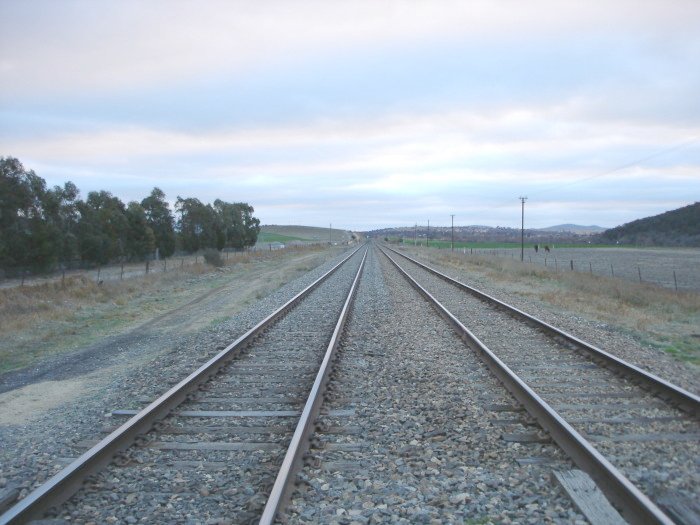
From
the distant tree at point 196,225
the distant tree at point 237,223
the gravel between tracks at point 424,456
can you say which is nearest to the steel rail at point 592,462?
the gravel between tracks at point 424,456

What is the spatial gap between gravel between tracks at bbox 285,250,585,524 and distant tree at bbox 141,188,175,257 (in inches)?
1971

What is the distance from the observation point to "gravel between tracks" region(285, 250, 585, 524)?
Result: 4.73 m

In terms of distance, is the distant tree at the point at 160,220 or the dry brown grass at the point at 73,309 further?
the distant tree at the point at 160,220

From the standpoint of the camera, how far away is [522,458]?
18.8 feet

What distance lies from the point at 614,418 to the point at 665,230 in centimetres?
15229

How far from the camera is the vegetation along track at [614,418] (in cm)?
486

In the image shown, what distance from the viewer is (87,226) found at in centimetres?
4469

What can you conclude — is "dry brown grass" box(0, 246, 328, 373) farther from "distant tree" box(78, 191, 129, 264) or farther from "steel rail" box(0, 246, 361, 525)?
"distant tree" box(78, 191, 129, 264)

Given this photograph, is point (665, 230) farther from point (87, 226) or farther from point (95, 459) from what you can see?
point (95, 459)

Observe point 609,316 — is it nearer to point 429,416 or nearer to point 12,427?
point 429,416

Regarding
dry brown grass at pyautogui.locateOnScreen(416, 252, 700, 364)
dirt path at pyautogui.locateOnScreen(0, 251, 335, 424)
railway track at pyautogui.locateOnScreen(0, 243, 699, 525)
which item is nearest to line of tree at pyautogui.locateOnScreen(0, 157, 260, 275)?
dirt path at pyautogui.locateOnScreen(0, 251, 335, 424)

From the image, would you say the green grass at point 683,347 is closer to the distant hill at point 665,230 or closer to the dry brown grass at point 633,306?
the dry brown grass at point 633,306

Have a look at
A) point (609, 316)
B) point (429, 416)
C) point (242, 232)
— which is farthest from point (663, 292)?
point (242, 232)

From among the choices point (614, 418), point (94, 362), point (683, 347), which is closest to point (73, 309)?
point (94, 362)
